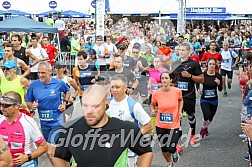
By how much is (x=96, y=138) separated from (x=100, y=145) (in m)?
0.06

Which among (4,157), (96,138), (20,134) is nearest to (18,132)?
(20,134)

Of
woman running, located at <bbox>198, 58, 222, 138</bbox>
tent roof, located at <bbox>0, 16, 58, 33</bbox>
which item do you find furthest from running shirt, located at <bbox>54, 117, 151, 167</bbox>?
tent roof, located at <bbox>0, 16, 58, 33</bbox>

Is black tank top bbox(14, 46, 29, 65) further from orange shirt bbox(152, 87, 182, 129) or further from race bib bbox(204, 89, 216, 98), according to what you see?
orange shirt bbox(152, 87, 182, 129)

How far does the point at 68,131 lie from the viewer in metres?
3.38

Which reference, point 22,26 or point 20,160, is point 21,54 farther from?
point 20,160

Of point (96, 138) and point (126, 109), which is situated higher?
point (96, 138)

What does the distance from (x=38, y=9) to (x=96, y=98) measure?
26.2 meters

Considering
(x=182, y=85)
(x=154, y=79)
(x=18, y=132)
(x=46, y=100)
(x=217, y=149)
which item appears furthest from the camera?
(x=154, y=79)

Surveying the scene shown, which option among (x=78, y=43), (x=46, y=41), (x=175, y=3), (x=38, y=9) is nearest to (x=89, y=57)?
(x=46, y=41)

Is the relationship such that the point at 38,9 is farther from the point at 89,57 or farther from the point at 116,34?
the point at 89,57

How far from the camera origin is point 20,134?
183 inches

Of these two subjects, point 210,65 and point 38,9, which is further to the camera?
point 38,9

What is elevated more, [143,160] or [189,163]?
[143,160]

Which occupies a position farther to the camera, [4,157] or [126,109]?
[126,109]
